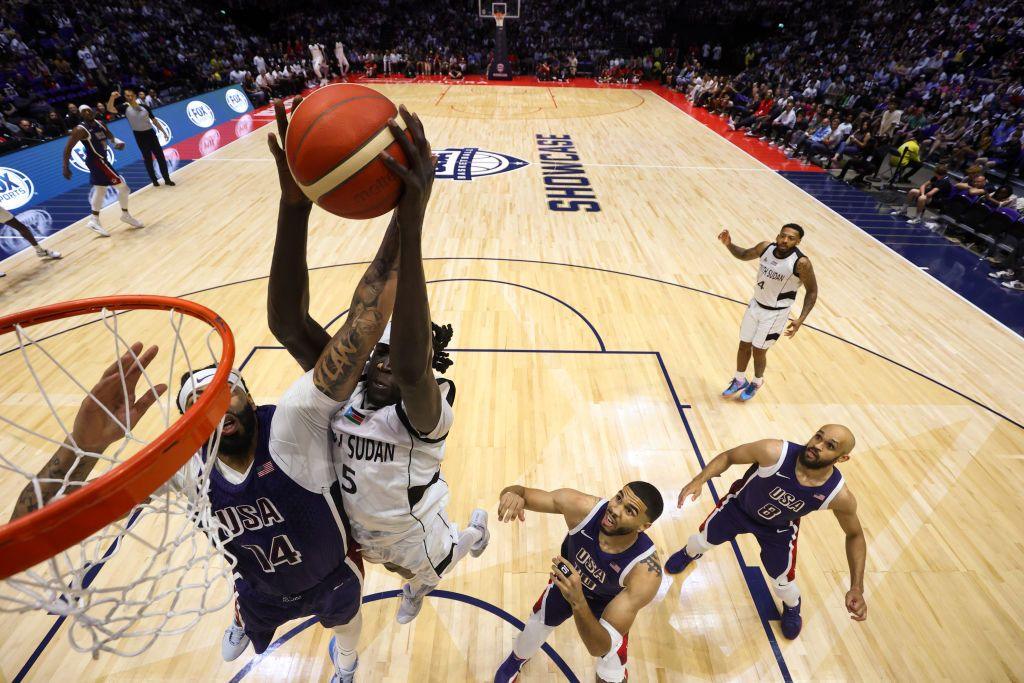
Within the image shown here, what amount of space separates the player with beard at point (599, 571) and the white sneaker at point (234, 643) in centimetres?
131

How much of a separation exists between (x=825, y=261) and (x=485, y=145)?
315 inches

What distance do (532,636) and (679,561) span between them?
1.22m

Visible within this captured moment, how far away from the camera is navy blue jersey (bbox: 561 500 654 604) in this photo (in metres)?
2.46

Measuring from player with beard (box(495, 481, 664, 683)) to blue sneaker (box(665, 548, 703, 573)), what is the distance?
962 millimetres

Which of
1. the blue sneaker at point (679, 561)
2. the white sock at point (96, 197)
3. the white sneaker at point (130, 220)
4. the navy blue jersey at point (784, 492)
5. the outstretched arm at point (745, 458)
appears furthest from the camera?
the white sneaker at point (130, 220)

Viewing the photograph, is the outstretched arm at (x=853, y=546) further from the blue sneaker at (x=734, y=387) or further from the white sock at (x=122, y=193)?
the white sock at (x=122, y=193)

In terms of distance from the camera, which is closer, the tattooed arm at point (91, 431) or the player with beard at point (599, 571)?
the tattooed arm at point (91, 431)

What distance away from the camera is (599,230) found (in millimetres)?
8461

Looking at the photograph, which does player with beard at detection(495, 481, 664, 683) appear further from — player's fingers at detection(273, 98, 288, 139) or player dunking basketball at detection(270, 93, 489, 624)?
player's fingers at detection(273, 98, 288, 139)

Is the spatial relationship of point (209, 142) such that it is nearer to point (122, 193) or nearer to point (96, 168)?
point (122, 193)

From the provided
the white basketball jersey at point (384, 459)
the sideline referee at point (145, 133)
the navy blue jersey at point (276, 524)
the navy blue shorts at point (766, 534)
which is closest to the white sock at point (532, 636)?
the white basketball jersey at point (384, 459)

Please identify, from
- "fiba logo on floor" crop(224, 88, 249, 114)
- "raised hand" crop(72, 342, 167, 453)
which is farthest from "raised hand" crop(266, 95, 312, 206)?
"fiba logo on floor" crop(224, 88, 249, 114)

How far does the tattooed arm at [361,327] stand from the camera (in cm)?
158

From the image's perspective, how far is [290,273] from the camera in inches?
66.9
